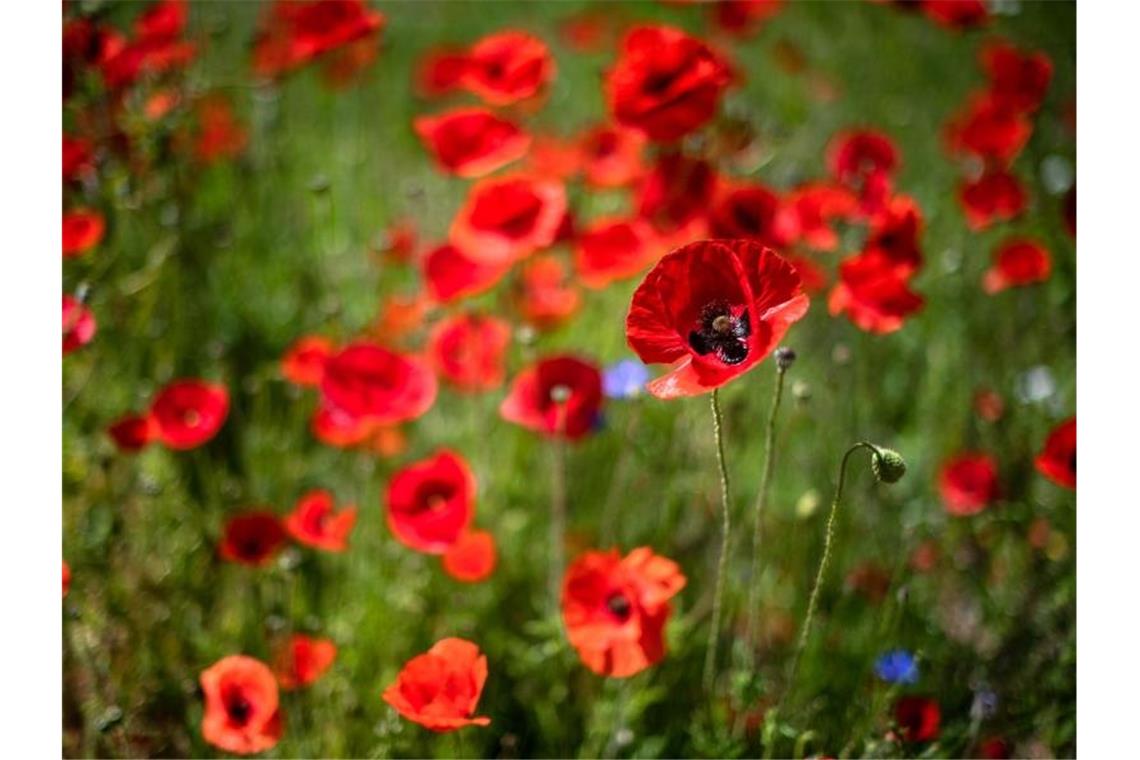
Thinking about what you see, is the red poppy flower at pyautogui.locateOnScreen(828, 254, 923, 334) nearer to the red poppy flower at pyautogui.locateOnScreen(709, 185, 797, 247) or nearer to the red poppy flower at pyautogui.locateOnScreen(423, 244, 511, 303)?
the red poppy flower at pyautogui.locateOnScreen(709, 185, 797, 247)

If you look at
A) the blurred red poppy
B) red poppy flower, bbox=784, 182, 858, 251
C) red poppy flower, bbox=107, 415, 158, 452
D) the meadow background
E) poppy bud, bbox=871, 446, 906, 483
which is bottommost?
the meadow background

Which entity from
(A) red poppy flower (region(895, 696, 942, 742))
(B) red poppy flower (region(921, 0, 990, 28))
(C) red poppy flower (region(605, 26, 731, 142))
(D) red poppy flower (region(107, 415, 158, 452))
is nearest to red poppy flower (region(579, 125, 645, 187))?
(C) red poppy flower (region(605, 26, 731, 142))

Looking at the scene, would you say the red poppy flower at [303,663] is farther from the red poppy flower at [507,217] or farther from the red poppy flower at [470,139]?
the red poppy flower at [470,139]

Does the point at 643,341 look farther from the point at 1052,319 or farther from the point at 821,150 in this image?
the point at 821,150

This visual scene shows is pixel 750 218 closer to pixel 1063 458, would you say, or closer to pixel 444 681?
pixel 1063 458

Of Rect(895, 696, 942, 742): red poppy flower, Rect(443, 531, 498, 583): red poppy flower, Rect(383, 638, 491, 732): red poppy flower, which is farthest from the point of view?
Rect(443, 531, 498, 583): red poppy flower

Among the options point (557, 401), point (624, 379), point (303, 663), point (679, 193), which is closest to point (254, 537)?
Answer: point (303, 663)
